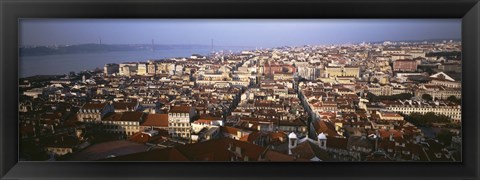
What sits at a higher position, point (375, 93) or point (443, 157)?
point (375, 93)

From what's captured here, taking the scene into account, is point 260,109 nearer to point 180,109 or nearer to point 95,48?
point 180,109

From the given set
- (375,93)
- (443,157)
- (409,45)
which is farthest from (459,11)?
(443,157)

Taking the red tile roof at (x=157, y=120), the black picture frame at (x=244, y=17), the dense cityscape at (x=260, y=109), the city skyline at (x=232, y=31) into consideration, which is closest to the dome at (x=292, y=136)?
the dense cityscape at (x=260, y=109)

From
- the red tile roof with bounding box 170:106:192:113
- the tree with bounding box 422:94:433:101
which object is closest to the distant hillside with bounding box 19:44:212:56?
the red tile roof with bounding box 170:106:192:113

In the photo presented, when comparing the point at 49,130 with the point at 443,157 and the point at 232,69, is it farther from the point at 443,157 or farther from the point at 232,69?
the point at 443,157

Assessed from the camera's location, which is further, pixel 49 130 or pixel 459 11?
pixel 49 130

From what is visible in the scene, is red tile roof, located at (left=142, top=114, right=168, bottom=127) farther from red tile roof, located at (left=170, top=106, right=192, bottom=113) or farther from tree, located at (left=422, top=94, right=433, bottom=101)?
tree, located at (left=422, top=94, right=433, bottom=101)

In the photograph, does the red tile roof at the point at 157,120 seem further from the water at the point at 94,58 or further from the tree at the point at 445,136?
the tree at the point at 445,136
